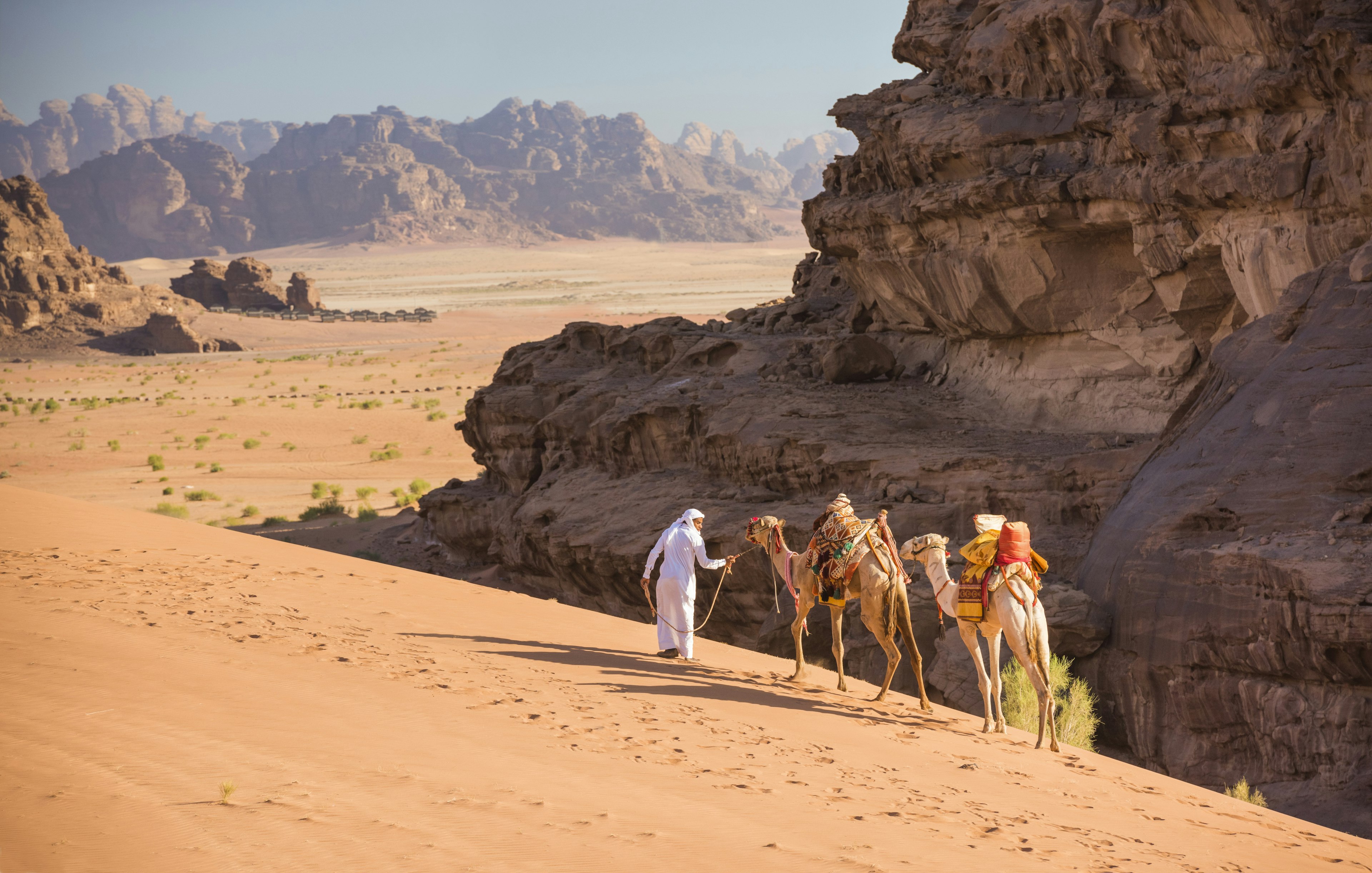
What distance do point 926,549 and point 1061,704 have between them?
2.27 meters

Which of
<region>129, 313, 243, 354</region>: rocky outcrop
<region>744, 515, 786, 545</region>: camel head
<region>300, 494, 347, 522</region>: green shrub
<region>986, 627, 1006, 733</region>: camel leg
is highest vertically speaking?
<region>129, 313, 243, 354</region>: rocky outcrop

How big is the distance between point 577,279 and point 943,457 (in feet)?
431

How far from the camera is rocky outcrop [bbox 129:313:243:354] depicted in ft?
227

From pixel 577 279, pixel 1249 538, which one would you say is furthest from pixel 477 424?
pixel 577 279

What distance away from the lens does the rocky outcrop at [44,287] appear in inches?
2682

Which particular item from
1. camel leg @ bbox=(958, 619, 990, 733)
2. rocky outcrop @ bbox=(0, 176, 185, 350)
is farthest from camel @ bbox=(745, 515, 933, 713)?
rocky outcrop @ bbox=(0, 176, 185, 350)

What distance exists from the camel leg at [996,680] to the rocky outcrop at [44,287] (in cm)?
7214

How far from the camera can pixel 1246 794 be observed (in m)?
9.12

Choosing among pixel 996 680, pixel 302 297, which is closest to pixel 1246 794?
pixel 996 680

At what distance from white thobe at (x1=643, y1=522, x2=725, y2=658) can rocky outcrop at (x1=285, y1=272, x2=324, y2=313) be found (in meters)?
82.8

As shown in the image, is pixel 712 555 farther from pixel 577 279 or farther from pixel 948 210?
pixel 577 279

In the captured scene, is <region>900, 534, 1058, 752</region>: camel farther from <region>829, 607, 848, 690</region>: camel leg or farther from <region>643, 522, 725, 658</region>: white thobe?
<region>643, 522, 725, 658</region>: white thobe

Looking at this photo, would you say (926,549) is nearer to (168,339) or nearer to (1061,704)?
(1061,704)

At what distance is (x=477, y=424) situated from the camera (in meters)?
25.1
